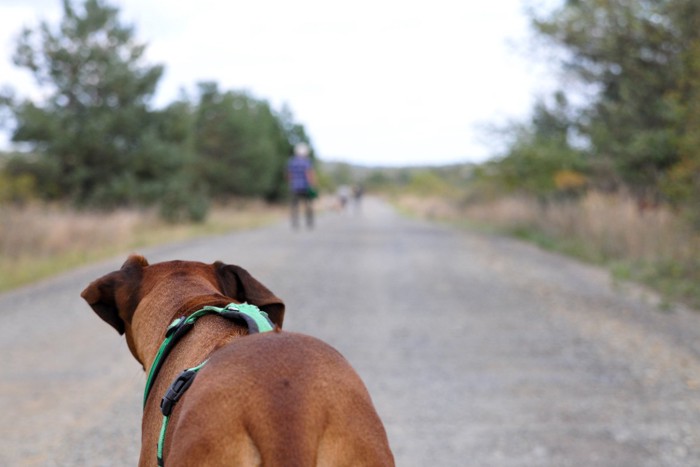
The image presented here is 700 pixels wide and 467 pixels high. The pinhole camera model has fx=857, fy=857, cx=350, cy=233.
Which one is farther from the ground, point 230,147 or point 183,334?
point 230,147

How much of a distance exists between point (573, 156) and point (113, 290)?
18966 mm

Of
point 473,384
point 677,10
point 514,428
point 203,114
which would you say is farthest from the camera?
point 203,114

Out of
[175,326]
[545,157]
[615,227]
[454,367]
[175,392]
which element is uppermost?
[545,157]

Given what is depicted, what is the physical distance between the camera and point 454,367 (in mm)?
7168

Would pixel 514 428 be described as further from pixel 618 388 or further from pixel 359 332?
pixel 359 332

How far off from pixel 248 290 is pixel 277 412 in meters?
0.89

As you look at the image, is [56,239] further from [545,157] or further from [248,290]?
[248,290]

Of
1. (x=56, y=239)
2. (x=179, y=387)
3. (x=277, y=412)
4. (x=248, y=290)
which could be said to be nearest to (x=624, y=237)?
(x=56, y=239)

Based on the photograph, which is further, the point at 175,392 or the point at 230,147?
the point at 230,147

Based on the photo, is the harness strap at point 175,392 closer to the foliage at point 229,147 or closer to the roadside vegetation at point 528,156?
the roadside vegetation at point 528,156

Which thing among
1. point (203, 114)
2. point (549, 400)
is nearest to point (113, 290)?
point (549, 400)

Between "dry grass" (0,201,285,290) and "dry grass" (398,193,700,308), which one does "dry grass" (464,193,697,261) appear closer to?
"dry grass" (398,193,700,308)

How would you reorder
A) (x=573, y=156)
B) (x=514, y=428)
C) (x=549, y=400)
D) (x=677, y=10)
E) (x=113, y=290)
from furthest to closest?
1. (x=573, y=156)
2. (x=677, y=10)
3. (x=549, y=400)
4. (x=514, y=428)
5. (x=113, y=290)

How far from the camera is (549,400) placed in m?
6.10
